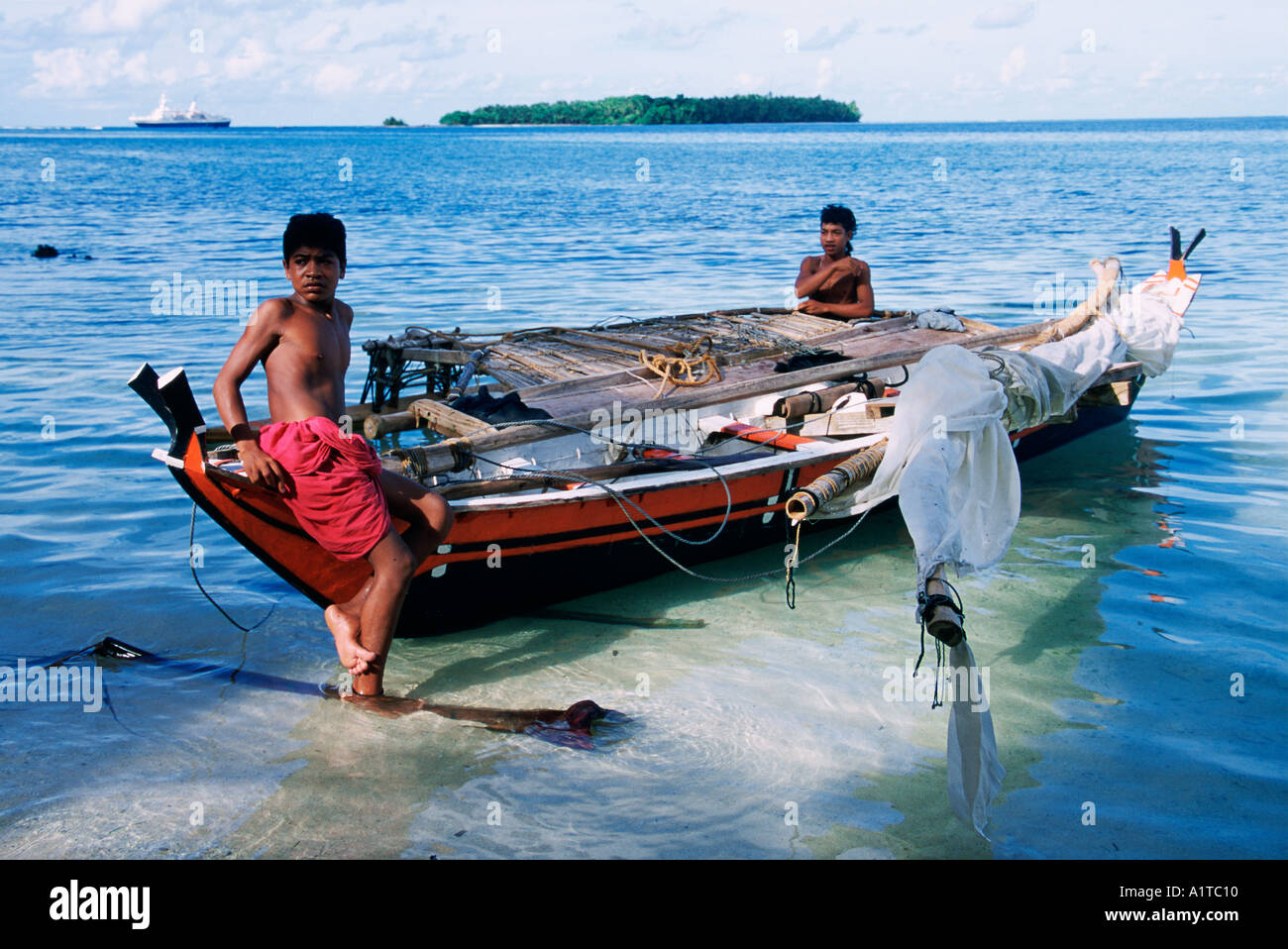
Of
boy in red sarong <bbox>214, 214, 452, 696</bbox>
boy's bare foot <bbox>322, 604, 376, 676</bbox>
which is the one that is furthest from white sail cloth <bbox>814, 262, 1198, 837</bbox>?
boy's bare foot <bbox>322, 604, 376, 676</bbox>

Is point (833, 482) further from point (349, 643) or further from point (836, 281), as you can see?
point (836, 281)

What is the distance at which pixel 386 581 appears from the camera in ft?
14.5

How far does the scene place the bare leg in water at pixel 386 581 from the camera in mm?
4418

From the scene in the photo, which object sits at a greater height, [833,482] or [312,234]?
[312,234]

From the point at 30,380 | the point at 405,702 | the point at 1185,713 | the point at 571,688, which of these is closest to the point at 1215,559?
the point at 1185,713

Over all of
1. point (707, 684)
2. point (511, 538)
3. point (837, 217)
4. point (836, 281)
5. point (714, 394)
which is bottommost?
point (707, 684)

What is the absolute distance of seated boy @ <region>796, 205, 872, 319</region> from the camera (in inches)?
334

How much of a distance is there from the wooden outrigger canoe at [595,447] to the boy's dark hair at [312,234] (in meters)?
0.77

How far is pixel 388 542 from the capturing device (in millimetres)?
4395

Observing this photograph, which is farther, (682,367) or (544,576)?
(682,367)

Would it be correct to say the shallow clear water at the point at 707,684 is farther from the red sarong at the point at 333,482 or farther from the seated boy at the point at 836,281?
the seated boy at the point at 836,281

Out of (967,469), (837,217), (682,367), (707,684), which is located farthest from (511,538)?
(837,217)

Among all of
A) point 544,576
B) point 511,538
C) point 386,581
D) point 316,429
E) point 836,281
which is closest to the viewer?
point 316,429

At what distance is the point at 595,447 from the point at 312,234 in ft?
8.65
